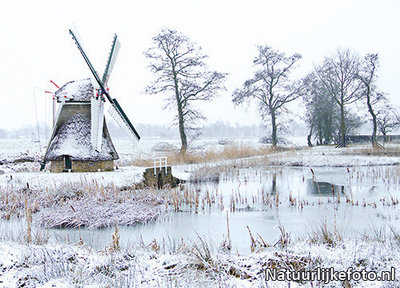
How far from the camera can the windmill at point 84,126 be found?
42.4 feet

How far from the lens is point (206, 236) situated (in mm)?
6355

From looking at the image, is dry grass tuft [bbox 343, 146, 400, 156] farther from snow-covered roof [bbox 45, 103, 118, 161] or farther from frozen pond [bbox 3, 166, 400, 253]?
snow-covered roof [bbox 45, 103, 118, 161]

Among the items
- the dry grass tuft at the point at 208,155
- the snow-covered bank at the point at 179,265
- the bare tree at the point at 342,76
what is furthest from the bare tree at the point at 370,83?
the snow-covered bank at the point at 179,265

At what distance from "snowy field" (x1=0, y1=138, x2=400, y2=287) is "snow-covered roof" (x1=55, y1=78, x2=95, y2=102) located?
3414mm

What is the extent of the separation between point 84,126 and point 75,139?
0.67m

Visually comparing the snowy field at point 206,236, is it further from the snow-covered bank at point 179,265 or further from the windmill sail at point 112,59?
the windmill sail at point 112,59

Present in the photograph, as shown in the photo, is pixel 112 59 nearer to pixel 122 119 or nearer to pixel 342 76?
pixel 122 119

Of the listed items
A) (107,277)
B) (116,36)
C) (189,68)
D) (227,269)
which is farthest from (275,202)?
(189,68)

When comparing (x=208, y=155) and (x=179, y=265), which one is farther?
(x=208, y=155)

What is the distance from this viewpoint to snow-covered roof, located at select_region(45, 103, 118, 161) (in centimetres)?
1291

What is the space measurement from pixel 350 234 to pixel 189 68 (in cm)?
1600

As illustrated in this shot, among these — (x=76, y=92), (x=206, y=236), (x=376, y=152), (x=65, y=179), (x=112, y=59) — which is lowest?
(x=206, y=236)

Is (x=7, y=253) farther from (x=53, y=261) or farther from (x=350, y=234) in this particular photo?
(x=350, y=234)

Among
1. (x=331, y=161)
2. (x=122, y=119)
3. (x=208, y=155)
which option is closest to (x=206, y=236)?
(x=122, y=119)
